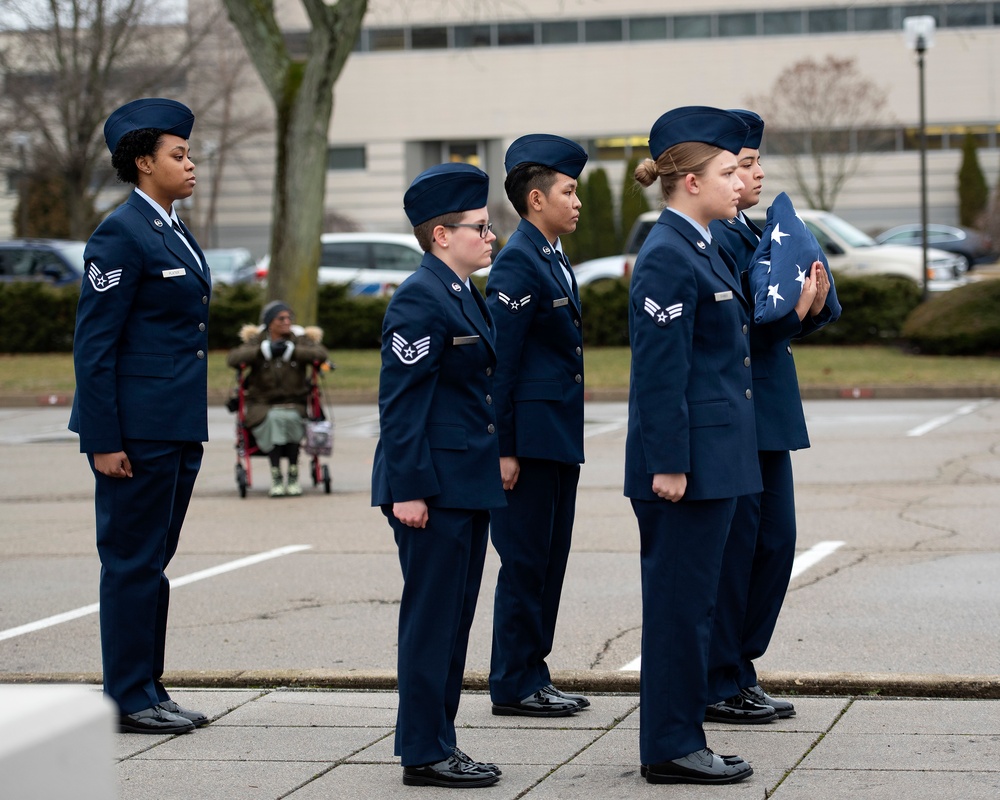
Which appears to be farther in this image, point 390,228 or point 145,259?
point 390,228

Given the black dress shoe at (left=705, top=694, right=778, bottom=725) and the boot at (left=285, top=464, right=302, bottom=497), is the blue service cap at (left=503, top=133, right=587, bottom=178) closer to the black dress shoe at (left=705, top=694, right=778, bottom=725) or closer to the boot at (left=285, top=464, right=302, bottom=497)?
the black dress shoe at (left=705, top=694, right=778, bottom=725)

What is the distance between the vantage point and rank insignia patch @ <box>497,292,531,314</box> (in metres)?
5.74

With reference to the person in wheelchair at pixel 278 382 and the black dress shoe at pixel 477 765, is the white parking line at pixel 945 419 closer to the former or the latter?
the person in wheelchair at pixel 278 382

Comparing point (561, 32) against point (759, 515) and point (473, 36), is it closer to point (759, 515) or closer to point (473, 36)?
point (473, 36)

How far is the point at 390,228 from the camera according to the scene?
58281mm

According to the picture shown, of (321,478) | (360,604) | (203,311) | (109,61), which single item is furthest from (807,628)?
(109,61)

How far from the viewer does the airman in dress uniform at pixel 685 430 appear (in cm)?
471

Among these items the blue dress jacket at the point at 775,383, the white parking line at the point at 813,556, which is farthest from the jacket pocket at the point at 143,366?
the white parking line at the point at 813,556

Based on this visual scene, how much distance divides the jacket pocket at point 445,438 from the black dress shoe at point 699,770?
3.88 ft

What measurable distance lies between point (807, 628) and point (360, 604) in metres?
2.38

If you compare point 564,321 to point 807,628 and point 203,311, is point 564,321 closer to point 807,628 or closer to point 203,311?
point 203,311

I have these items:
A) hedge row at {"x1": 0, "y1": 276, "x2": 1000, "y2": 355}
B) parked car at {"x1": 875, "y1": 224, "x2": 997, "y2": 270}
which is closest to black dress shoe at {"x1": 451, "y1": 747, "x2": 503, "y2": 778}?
hedge row at {"x1": 0, "y1": 276, "x2": 1000, "y2": 355}

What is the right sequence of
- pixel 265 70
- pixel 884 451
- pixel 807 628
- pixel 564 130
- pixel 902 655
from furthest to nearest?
pixel 564 130
pixel 265 70
pixel 884 451
pixel 807 628
pixel 902 655

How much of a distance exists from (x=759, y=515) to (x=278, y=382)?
25.1ft
